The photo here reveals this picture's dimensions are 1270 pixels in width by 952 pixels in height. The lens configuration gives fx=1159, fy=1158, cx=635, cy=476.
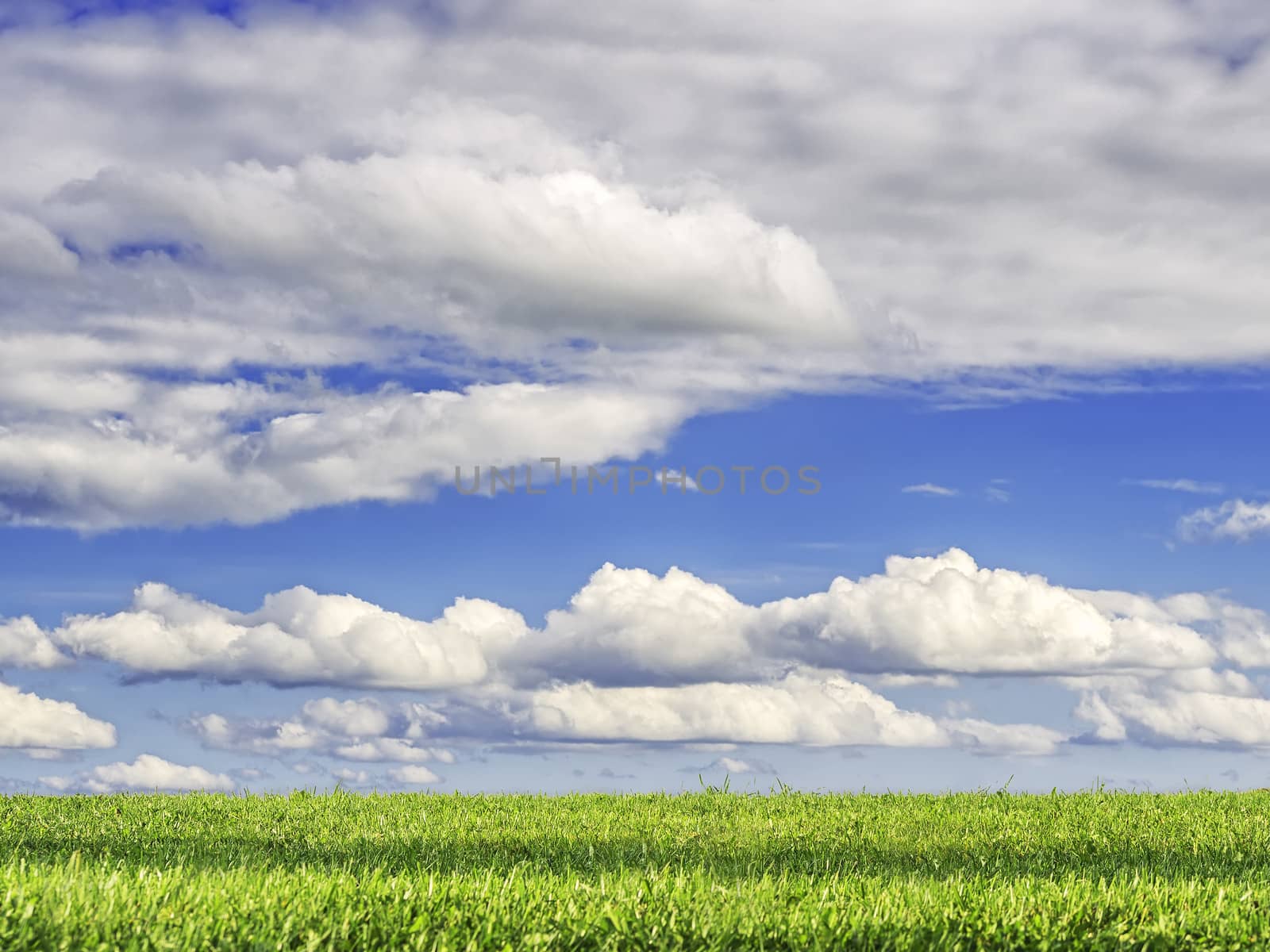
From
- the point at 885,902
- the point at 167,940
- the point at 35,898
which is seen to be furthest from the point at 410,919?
the point at 885,902

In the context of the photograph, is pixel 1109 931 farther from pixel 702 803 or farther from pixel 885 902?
pixel 702 803

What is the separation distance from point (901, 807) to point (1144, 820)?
2896mm

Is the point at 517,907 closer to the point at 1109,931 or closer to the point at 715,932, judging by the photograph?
the point at 715,932

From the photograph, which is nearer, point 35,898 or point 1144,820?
point 35,898

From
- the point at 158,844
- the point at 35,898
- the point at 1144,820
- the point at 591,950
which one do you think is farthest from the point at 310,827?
the point at 1144,820

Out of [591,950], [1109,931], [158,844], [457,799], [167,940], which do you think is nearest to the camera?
[167,940]

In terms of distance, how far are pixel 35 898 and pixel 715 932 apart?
12.4 ft

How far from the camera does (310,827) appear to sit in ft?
41.9

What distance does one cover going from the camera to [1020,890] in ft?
25.3

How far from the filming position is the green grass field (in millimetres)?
6297

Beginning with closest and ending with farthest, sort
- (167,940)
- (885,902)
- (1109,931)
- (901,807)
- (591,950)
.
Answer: (167,940), (591,950), (1109,931), (885,902), (901,807)

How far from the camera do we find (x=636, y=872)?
8.59m

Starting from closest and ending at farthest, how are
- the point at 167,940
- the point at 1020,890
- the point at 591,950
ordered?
the point at 167,940, the point at 591,950, the point at 1020,890

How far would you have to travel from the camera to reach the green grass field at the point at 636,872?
6297 millimetres
